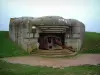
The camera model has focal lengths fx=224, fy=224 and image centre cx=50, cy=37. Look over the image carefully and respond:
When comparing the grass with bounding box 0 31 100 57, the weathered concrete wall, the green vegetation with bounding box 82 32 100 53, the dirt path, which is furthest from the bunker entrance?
the dirt path

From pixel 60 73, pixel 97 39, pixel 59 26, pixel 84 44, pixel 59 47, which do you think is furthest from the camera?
pixel 97 39

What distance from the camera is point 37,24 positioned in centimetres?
1545

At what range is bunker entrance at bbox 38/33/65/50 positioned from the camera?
16.5 meters

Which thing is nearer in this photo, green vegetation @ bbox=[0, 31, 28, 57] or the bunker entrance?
green vegetation @ bbox=[0, 31, 28, 57]

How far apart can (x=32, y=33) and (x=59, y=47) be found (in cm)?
230

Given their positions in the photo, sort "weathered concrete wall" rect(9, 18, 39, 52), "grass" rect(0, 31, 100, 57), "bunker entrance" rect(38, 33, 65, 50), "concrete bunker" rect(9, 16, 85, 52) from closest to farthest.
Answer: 1. "grass" rect(0, 31, 100, 57)
2. "concrete bunker" rect(9, 16, 85, 52)
3. "weathered concrete wall" rect(9, 18, 39, 52)
4. "bunker entrance" rect(38, 33, 65, 50)

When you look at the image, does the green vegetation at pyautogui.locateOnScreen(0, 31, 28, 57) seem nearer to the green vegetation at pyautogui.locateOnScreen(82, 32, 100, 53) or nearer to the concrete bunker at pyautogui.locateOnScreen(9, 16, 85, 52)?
the concrete bunker at pyautogui.locateOnScreen(9, 16, 85, 52)

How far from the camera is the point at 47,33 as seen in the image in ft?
54.4

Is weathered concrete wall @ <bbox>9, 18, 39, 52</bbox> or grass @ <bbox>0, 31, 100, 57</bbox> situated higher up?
weathered concrete wall @ <bbox>9, 18, 39, 52</bbox>

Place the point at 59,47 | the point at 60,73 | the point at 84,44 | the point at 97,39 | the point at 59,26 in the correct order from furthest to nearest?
the point at 97,39 → the point at 84,44 → the point at 59,47 → the point at 59,26 → the point at 60,73

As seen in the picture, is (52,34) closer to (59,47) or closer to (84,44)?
(59,47)

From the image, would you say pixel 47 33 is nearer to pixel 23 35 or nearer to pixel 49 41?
pixel 49 41

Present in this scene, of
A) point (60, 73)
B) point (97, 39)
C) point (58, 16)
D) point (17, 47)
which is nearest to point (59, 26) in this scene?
point (58, 16)

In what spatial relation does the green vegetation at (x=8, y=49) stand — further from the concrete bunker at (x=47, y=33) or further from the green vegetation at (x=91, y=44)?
the green vegetation at (x=91, y=44)
